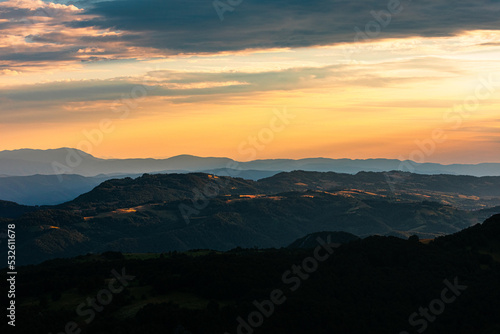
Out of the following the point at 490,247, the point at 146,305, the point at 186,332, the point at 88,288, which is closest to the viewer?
the point at 186,332

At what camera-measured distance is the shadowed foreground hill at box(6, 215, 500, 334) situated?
86.6 metres

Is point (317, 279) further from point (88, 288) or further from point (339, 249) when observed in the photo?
point (88, 288)

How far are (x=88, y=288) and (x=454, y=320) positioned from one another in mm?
63339

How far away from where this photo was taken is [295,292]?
102m

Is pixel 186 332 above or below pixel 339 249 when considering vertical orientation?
below

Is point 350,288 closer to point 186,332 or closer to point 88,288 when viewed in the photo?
point 186,332

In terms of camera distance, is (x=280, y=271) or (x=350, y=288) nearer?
(x=350, y=288)

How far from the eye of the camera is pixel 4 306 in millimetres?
95625

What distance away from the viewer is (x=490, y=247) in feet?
416

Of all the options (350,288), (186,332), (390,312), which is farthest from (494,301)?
(186,332)

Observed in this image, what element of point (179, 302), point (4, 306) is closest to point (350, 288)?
point (179, 302)

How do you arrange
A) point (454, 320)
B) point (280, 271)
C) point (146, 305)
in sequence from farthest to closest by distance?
point (280, 271), point (454, 320), point (146, 305)

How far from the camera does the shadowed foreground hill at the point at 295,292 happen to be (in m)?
86.6

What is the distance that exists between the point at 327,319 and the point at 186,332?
80.8ft
